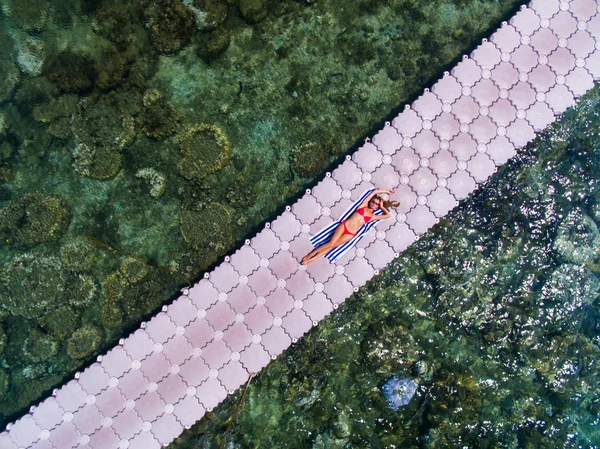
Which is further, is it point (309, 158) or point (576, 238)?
point (576, 238)

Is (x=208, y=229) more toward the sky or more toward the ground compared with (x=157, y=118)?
more toward the ground

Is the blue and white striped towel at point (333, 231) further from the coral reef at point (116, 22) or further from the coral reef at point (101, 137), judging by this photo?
the coral reef at point (116, 22)

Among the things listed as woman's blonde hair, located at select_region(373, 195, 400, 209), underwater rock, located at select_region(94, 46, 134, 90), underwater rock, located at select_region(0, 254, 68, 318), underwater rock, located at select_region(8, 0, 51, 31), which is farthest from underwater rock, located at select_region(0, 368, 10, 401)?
woman's blonde hair, located at select_region(373, 195, 400, 209)

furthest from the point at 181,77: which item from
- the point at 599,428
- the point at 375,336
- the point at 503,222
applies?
the point at 599,428

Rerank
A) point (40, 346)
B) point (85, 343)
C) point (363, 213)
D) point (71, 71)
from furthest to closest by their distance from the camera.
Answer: point (71, 71) → point (40, 346) → point (85, 343) → point (363, 213)

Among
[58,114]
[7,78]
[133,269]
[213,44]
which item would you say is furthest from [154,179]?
[7,78]

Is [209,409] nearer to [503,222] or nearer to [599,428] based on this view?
[503,222]

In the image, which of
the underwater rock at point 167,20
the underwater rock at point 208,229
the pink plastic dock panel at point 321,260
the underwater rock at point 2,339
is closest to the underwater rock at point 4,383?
the underwater rock at point 2,339

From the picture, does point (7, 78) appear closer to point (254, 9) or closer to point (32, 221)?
point (32, 221)
